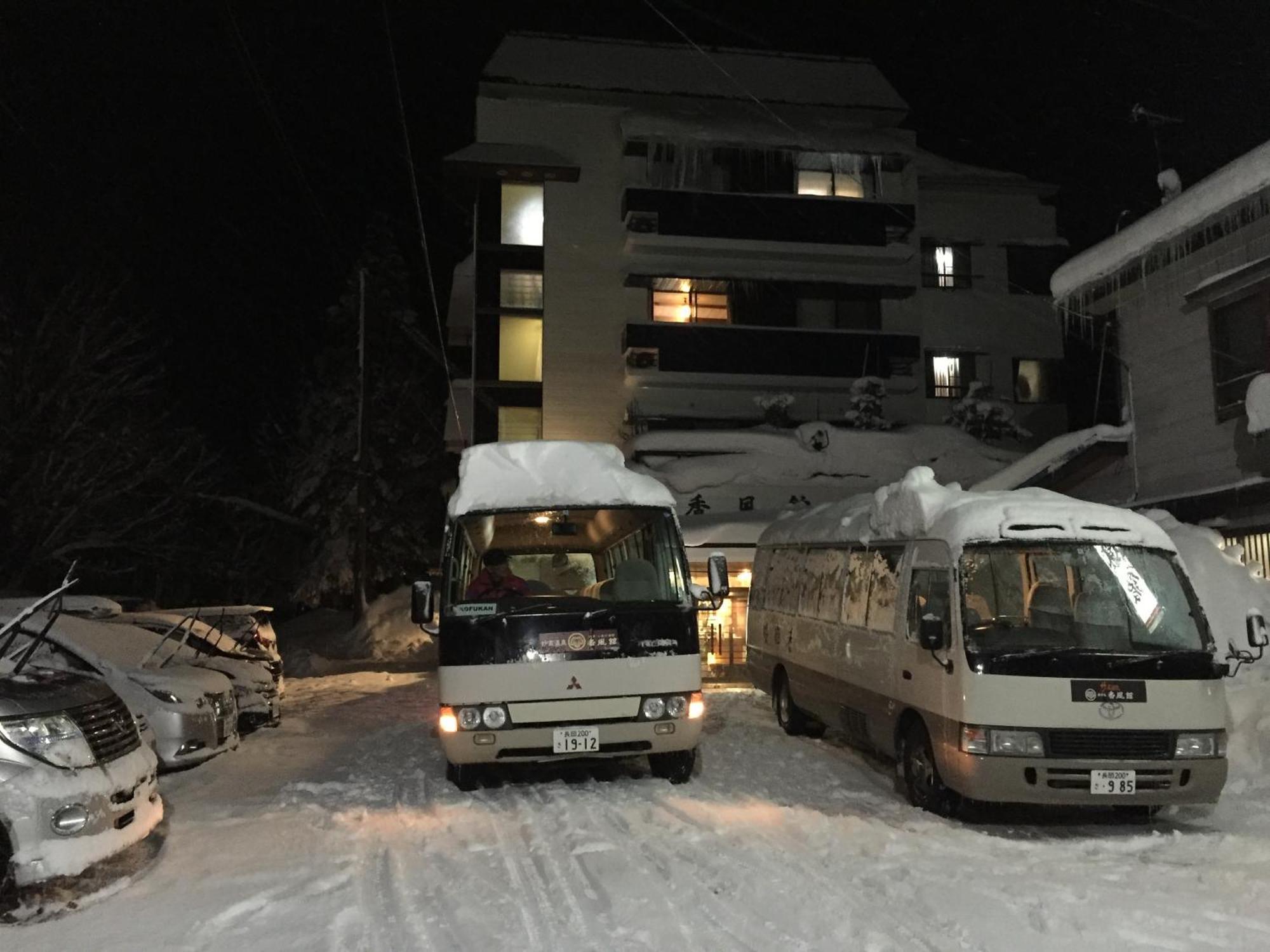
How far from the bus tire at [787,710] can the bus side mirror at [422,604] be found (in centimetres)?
549

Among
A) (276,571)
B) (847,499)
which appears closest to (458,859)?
(847,499)

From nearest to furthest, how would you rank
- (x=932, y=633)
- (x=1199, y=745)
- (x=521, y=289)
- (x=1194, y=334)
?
(x=1199, y=745) → (x=932, y=633) → (x=1194, y=334) → (x=521, y=289)

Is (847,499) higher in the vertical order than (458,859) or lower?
higher

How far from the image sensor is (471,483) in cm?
949

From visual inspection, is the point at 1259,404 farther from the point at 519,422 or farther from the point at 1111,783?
the point at 519,422

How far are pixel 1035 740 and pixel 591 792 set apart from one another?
3767mm

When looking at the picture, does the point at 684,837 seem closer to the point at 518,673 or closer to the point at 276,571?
the point at 518,673

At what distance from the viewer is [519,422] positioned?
30.3 metres

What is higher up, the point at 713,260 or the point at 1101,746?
the point at 713,260

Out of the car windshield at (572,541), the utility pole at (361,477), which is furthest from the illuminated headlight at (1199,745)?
the utility pole at (361,477)

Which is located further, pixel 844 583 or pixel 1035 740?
pixel 844 583

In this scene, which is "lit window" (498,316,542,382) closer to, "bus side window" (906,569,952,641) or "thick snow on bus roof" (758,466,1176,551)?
"thick snow on bus roof" (758,466,1176,551)

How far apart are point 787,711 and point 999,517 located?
524 centimetres

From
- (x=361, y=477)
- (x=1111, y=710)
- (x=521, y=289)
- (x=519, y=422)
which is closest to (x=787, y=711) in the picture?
(x=1111, y=710)
